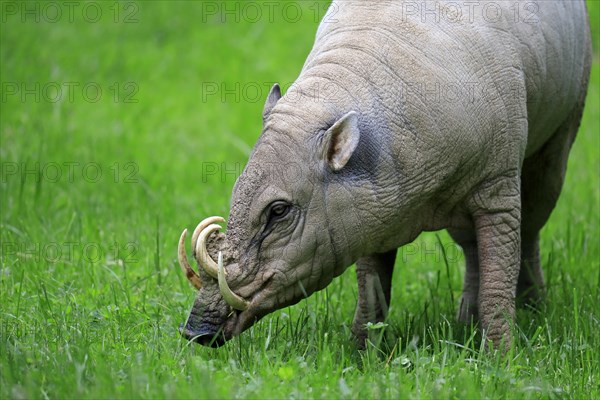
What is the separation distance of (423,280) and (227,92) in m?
4.96

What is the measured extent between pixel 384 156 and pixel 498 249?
2.92ft

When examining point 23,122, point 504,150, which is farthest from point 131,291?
point 23,122

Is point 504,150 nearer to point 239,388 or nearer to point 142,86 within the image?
point 239,388

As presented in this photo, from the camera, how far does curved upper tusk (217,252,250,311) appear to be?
4.60 meters

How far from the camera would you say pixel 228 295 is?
4.64 meters

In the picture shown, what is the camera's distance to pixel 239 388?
4.25 metres

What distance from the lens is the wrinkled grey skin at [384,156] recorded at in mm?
4723

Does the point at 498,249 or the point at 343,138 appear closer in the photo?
the point at 343,138

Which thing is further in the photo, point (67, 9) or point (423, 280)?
point (67, 9)
